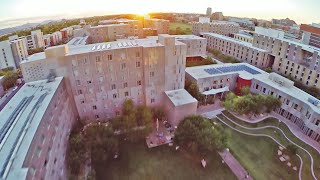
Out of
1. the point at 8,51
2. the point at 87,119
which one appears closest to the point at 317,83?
the point at 87,119

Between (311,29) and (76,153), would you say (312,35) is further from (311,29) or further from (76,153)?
(76,153)

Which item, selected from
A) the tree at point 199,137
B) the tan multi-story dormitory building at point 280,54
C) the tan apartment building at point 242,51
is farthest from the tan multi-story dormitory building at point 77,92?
the tan apartment building at point 242,51

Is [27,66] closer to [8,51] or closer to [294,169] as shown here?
[294,169]

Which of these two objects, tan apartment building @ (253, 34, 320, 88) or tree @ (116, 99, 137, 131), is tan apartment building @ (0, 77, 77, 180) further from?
tan apartment building @ (253, 34, 320, 88)

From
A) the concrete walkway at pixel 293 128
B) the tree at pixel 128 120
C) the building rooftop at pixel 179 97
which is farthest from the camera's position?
the building rooftop at pixel 179 97

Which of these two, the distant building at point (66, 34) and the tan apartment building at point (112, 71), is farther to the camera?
the distant building at point (66, 34)

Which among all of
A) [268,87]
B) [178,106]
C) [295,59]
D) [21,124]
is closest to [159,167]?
[178,106]

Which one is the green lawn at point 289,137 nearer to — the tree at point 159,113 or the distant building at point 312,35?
the tree at point 159,113
